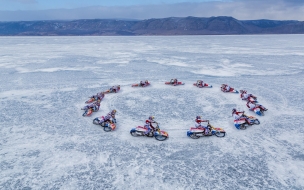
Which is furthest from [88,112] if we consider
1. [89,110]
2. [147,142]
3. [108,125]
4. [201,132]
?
[201,132]

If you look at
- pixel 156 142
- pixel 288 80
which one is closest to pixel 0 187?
pixel 156 142

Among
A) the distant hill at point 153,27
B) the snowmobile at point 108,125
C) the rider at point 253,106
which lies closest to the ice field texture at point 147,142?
Answer: the snowmobile at point 108,125

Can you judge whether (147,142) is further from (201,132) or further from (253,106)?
(253,106)

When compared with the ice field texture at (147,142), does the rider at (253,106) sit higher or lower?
higher

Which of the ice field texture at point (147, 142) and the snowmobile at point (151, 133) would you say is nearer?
the ice field texture at point (147, 142)

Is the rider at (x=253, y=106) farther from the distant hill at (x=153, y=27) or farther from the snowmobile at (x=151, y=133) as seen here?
the distant hill at (x=153, y=27)

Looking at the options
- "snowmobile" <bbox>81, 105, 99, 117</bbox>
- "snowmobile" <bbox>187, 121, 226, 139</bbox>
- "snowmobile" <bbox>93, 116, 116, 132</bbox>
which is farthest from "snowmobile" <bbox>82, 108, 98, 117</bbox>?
"snowmobile" <bbox>187, 121, 226, 139</bbox>

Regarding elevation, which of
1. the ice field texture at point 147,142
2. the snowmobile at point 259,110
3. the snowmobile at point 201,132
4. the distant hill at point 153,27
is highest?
the distant hill at point 153,27

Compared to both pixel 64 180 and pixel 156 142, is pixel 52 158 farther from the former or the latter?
pixel 156 142
